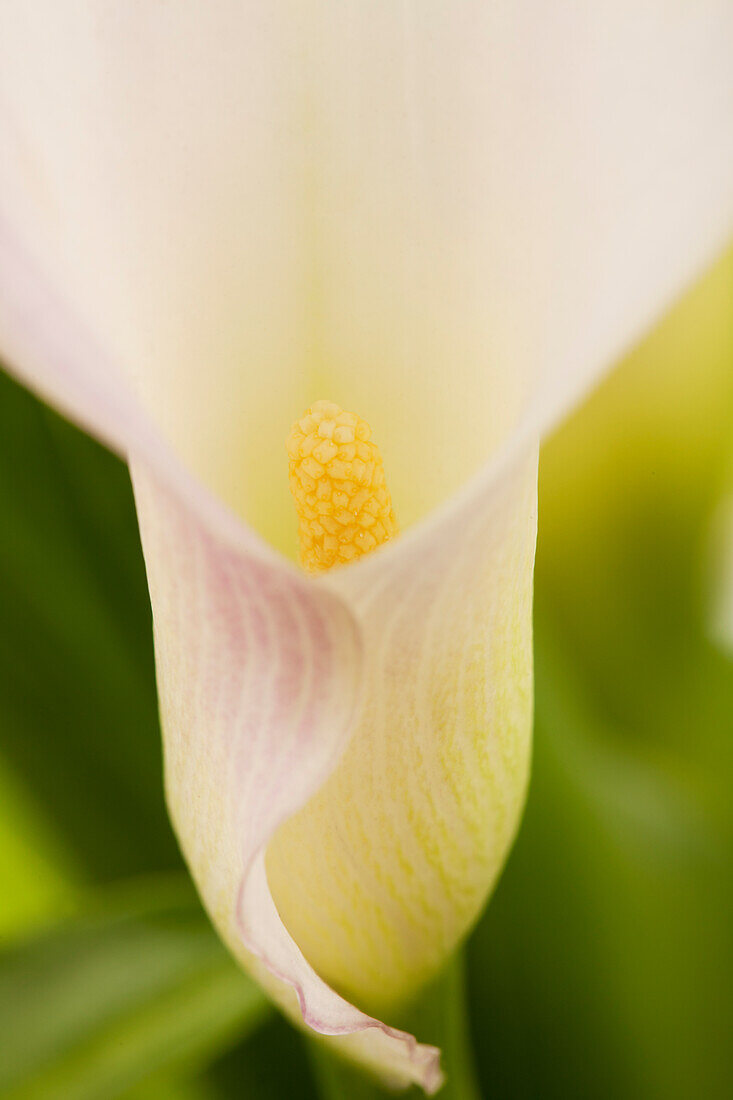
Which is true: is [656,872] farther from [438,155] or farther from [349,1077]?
[438,155]

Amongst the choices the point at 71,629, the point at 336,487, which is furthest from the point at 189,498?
the point at 71,629

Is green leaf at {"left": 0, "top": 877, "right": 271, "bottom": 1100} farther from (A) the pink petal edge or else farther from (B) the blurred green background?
(A) the pink petal edge

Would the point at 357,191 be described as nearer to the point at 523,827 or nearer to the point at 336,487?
the point at 336,487

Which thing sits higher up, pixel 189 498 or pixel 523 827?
pixel 189 498

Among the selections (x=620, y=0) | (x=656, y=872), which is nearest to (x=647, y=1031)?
(x=656, y=872)

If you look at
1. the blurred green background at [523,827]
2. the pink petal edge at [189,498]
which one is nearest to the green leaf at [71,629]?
the blurred green background at [523,827]
